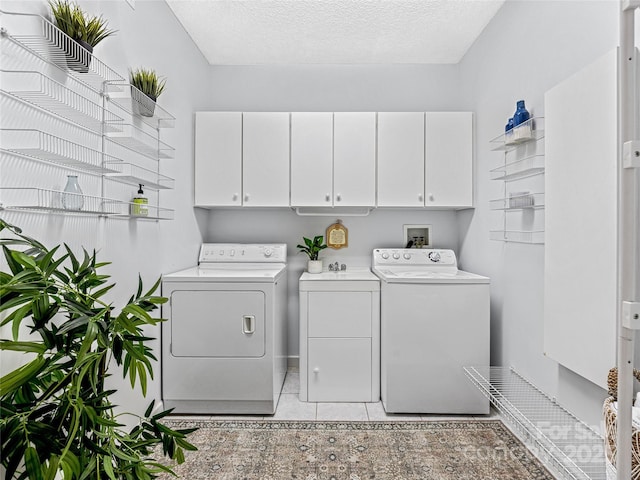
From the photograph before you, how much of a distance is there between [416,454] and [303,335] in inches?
39.4

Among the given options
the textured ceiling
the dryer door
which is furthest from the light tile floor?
the textured ceiling

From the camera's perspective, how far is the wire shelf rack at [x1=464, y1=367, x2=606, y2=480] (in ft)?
4.43

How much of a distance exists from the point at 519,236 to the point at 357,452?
1490 millimetres

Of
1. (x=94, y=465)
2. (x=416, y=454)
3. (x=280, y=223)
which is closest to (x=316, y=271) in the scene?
(x=280, y=223)

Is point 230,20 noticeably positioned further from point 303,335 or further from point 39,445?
point 39,445

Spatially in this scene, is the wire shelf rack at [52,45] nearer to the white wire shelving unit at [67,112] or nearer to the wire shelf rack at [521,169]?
the white wire shelving unit at [67,112]

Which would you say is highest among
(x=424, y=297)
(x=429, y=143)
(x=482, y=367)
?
(x=429, y=143)

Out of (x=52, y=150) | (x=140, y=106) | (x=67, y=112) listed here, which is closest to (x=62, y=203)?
(x=52, y=150)

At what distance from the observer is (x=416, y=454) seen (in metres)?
2.10

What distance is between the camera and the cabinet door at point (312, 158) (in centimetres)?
311

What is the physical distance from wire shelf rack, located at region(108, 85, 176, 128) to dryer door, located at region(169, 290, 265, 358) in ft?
3.36

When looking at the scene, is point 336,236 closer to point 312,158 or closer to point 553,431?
point 312,158

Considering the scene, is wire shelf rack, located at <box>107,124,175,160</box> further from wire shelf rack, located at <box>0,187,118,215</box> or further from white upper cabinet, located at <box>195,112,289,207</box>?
white upper cabinet, located at <box>195,112,289,207</box>

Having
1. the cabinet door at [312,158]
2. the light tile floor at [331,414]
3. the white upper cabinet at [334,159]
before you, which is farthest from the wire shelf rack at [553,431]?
the cabinet door at [312,158]
